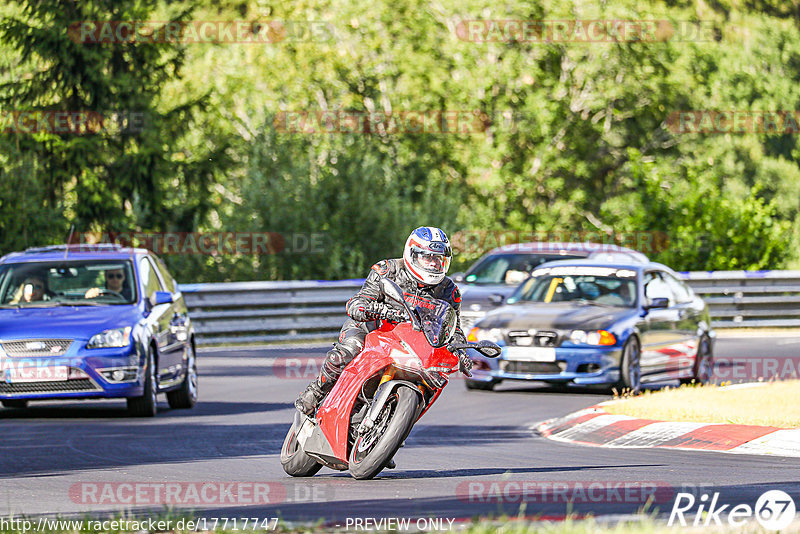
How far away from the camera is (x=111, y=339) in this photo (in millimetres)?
14383

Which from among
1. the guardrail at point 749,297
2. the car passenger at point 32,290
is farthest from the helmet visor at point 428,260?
the guardrail at point 749,297

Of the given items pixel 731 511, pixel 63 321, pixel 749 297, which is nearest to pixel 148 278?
pixel 63 321

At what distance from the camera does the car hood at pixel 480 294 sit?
2164 centimetres

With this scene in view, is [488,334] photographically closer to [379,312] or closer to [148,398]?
[148,398]

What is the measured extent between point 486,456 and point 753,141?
51.5 meters

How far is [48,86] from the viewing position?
103 feet

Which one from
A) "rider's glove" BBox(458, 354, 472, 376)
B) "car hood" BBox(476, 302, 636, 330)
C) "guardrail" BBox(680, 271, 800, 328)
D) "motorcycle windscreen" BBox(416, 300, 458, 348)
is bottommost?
"guardrail" BBox(680, 271, 800, 328)

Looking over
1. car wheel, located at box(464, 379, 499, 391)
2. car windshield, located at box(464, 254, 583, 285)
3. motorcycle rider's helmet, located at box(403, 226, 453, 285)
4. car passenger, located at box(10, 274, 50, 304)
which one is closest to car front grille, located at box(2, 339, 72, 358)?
car passenger, located at box(10, 274, 50, 304)

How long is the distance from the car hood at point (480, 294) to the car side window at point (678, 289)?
293 cm

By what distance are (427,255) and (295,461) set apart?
5.72 ft

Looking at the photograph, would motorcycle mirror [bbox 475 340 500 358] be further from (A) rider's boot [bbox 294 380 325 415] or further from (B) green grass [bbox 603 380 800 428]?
(B) green grass [bbox 603 380 800 428]

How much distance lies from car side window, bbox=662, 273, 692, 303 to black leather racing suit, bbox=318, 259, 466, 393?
9926mm

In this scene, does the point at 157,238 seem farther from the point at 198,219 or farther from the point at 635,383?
the point at 635,383

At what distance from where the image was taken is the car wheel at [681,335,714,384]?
18.7 m
